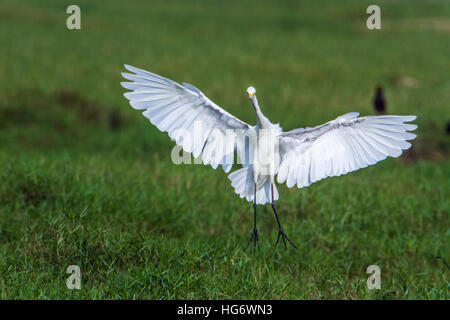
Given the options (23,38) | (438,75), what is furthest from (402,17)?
(23,38)

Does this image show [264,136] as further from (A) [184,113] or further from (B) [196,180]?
(B) [196,180]

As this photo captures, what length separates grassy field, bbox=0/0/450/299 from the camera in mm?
4438

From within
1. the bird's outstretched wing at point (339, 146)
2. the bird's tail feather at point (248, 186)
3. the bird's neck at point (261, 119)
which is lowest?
the bird's tail feather at point (248, 186)

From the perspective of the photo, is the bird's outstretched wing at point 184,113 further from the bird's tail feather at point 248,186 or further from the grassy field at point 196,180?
the grassy field at point 196,180

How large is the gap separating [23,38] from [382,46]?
10680mm

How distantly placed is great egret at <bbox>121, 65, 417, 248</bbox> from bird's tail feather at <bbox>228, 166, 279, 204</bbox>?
0.16 feet

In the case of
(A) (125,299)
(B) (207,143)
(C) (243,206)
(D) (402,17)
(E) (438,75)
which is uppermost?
(D) (402,17)

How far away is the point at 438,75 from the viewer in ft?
46.9

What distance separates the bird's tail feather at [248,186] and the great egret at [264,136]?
0.05 meters

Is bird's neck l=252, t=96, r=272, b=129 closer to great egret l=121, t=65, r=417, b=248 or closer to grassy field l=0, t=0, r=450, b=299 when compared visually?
great egret l=121, t=65, r=417, b=248

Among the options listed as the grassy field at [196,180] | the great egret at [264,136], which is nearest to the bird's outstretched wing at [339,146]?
the great egret at [264,136]

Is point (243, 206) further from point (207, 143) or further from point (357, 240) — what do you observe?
point (207, 143)

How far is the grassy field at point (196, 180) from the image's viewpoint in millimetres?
4438

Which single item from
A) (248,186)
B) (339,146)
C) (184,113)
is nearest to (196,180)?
(248,186)
